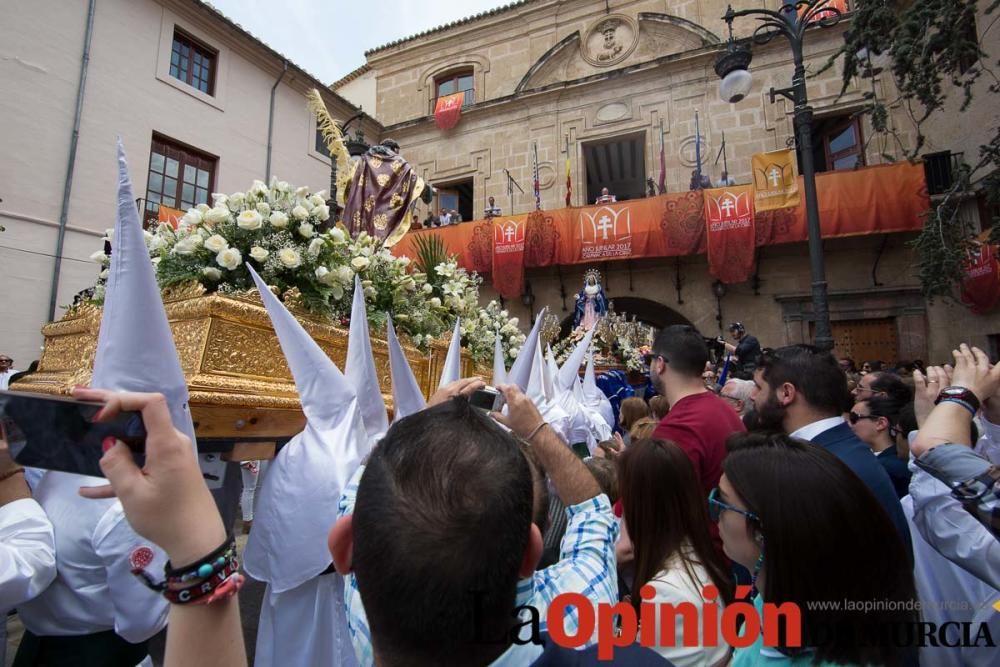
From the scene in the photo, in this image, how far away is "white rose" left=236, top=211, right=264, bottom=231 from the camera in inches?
96.0

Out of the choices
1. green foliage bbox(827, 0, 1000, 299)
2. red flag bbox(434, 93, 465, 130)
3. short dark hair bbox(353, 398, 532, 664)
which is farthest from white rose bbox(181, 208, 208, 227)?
red flag bbox(434, 93, 465, 130)

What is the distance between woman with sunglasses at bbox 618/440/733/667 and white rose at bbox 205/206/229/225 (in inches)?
84.0

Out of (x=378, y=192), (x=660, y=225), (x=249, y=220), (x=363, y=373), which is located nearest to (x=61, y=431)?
(x=363, y=373)

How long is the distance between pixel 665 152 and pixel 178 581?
45.9 feet

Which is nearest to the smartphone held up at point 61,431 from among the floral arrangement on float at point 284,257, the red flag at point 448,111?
the floral arrangement on float at point 284,257

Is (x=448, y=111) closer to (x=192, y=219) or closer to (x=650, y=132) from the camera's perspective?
(x=650, y=132)

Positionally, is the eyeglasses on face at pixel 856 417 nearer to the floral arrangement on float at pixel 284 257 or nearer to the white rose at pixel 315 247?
the floral arrangement on float at pixel 284 257

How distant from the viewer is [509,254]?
11.8 meters

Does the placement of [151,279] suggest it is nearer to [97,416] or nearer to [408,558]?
[97,416]

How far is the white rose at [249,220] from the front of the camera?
2438mm

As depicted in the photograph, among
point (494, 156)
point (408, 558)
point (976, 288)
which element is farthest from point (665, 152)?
point (408, 558)

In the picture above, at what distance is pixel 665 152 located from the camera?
13000 mm

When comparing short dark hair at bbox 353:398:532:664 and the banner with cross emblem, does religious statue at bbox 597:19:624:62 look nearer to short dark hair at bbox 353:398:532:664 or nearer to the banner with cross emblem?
the banner with cross emblem

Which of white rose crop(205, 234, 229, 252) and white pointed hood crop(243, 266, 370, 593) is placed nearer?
white pointed hood crop(243, 266, 370, 593)
